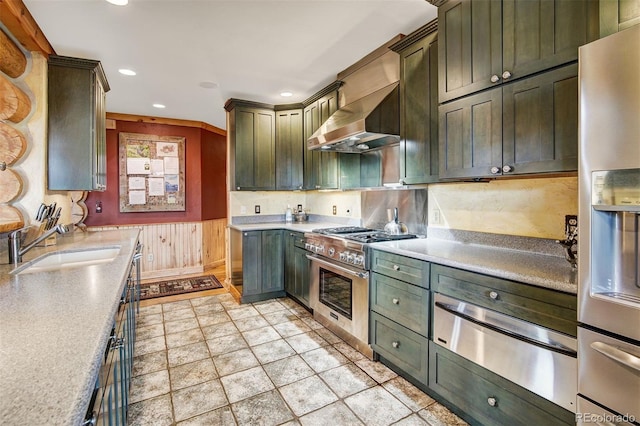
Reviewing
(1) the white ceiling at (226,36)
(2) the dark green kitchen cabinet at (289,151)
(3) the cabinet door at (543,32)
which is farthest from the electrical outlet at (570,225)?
(2) the dark green kitchen cabinet at (289,151)

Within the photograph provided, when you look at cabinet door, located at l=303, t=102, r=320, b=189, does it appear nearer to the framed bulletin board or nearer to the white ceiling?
the white ceiling

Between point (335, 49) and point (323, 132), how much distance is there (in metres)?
0.75

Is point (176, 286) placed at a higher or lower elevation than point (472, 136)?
lower

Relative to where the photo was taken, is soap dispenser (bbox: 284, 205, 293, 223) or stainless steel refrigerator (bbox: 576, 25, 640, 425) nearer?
stainless steel refrigerator (bbox: 576, 25, 640, 425)

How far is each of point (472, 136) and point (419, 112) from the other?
0.60 meters

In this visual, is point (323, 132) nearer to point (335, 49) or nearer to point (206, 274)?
point (335, 49)

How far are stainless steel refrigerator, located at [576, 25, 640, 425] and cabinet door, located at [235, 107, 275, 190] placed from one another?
3.53m

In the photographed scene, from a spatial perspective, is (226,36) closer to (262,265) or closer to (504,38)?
(504,38)

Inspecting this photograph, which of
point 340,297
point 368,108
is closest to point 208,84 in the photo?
point 368,108

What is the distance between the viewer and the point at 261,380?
2305 millimetres

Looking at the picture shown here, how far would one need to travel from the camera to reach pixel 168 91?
3842 mm

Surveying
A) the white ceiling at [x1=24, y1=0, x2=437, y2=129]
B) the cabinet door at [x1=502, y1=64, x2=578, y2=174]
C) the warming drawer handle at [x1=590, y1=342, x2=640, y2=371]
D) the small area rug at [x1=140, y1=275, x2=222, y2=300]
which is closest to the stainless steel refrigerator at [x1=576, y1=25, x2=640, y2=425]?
the warming drawer handle at [x1=590, y1=342, x2=640, y2=371]

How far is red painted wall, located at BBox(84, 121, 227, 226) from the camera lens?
4965 mm

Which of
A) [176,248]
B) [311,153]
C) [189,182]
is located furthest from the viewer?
[189,182]
